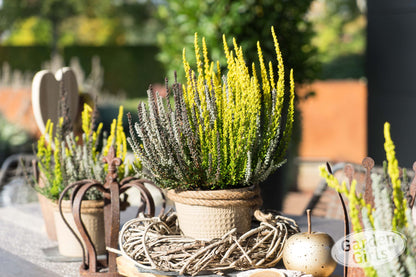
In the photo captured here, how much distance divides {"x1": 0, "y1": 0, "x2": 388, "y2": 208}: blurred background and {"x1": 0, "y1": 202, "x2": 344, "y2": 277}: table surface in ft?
1.87

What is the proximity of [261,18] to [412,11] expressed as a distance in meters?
1.35

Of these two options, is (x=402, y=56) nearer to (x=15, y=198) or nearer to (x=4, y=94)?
(x=15, y=198)

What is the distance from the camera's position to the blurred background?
10.0ft

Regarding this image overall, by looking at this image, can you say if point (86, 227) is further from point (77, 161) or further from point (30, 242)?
point (30, 242)

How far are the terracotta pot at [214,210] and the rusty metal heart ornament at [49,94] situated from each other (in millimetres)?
653

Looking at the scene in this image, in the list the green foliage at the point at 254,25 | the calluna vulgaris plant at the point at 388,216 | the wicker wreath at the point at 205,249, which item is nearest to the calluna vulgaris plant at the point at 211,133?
the wicker wreath at the point at 205,249

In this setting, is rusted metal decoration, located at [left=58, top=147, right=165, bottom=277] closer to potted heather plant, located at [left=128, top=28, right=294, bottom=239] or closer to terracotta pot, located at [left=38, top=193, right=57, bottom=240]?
potted heather plant, located at [left=128, top=28, right=294, bottom=239]

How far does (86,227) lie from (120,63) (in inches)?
464

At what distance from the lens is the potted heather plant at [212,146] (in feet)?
3.76

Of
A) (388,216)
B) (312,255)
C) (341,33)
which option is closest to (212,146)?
(312,255)

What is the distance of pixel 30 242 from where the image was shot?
1.69 meters

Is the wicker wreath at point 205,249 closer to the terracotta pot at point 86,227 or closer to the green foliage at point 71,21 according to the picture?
the terracotta pot at point 86,227

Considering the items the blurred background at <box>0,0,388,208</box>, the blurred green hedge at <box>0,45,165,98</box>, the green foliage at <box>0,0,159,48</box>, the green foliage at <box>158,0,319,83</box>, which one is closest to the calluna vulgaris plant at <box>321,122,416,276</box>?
the blurred background at <box>0,0,388,208</box>

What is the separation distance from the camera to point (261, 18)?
10.00 feet
